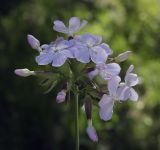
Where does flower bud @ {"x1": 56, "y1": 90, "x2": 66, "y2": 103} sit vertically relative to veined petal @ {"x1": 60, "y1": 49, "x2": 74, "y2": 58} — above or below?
below

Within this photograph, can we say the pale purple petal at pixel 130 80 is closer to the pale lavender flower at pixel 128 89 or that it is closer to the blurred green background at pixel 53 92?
the pale lavender flower at pixel 128 89

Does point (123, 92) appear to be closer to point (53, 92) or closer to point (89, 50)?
point (89, 50)

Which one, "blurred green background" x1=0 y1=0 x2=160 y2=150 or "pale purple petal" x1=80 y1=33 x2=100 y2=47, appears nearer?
"pale purple petal" x1=80 y1=33 x2=100 y2=47

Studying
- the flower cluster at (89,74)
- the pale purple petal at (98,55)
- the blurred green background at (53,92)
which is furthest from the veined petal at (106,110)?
the blurred green background at (53,92)

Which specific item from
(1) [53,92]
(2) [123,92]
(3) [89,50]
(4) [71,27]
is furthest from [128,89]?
(1) [53,92]

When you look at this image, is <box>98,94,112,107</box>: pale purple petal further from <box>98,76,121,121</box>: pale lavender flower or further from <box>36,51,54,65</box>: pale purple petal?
<box>36,51,54,65</box>: pale purple petal

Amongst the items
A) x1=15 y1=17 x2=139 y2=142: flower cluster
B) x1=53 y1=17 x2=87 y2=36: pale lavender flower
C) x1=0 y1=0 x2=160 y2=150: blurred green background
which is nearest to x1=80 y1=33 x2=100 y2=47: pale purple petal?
x1=15 y1=17 x2=139 y2=142: flower cluster
